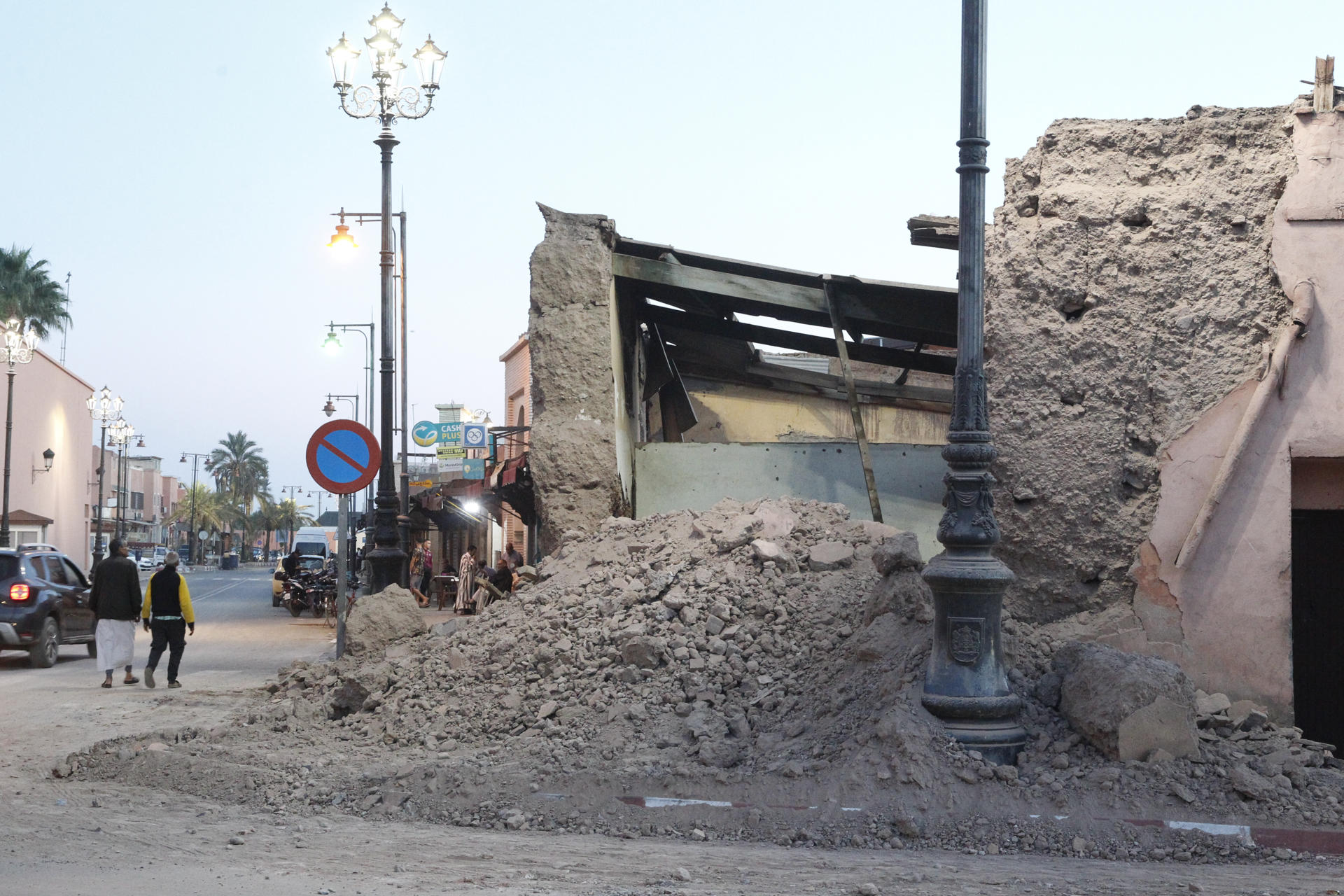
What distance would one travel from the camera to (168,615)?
1320 centimetres

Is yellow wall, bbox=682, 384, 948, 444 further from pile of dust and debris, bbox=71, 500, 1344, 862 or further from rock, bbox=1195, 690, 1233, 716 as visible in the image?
rock, bbox=1195, 690, 1233, 716

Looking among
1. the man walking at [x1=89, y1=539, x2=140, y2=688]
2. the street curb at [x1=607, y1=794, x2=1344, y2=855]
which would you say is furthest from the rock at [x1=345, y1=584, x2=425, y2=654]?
the street curb at [x1=607, y1=794, x2=1344, y2=855]

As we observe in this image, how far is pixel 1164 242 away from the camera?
8.38 meters

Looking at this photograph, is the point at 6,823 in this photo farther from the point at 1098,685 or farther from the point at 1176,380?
the point at 1176,380

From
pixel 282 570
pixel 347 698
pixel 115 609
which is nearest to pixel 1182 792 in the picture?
pixel 347 698

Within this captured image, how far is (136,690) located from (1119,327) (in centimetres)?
1056

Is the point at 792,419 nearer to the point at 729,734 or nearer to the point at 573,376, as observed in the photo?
the point at 573,376

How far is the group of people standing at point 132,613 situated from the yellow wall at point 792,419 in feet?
23.2

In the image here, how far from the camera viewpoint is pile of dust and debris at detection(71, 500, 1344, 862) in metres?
6.11

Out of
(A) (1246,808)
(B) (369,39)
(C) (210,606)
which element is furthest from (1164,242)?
(C) (210,606)

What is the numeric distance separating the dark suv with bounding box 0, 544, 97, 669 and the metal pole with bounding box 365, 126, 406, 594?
437 centimetres

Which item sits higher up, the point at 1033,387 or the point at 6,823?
the point at 1033,387

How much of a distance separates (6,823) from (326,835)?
1.75 metres

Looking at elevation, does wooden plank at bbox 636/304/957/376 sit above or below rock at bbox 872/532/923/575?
above
